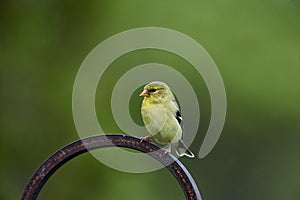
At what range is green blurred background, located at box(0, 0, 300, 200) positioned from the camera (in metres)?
5.37

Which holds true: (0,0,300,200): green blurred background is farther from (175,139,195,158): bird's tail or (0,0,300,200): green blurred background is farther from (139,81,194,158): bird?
(139,81,194,158): bird

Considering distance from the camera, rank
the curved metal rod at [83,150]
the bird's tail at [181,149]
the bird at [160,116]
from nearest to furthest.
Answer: the curved metal rod at [83,150], the bird at [160,116], the bird's tail at [181,149]

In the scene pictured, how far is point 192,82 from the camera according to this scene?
5340mm

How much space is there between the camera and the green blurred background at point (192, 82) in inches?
211

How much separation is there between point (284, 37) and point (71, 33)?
190 cm

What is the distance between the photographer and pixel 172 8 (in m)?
5.49

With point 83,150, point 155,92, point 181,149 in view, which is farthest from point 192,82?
point 83,150

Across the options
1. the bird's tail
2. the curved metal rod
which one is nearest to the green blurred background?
the bird's tail

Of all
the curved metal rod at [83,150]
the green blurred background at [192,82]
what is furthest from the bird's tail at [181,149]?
the green blurred background at [192,82]

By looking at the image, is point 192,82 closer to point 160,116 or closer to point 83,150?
point 160,116

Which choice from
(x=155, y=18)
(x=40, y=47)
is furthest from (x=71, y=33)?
(x=155, y=18)

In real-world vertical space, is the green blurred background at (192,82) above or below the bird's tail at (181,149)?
above

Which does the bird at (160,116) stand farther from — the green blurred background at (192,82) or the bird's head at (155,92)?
the green blurred background at (192,82)

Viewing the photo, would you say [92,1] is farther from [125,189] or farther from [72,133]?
[125,189]
